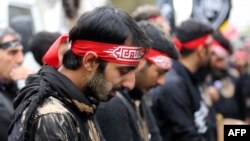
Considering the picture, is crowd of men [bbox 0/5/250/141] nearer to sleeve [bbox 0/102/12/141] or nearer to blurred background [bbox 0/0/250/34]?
sleeve [bbox 0/102/12/141]

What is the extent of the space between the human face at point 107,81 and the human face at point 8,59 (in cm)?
269

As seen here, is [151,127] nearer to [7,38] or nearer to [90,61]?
[7,38]

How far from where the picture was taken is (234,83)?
13.7 m

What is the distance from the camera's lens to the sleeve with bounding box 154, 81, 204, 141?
7055mm

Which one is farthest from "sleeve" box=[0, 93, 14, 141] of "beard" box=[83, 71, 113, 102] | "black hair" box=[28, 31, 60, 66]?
"beard" box=[83, 71, 113, 102]

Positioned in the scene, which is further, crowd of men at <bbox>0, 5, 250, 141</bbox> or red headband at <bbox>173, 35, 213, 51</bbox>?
red headband at <bbox>173, 35, 213, 51</bbox>

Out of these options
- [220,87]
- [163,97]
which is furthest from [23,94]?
[220,87]

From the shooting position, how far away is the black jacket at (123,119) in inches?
199

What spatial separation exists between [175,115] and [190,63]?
1031 millimetres

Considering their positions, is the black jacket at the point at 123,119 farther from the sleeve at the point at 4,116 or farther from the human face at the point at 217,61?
the human face at the point at 217,61

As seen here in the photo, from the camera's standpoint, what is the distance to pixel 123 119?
522cm

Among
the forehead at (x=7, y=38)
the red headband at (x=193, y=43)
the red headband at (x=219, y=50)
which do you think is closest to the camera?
the forehead at (x=7, y=38)

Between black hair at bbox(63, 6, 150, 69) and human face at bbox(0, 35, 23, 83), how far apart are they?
8.79ft

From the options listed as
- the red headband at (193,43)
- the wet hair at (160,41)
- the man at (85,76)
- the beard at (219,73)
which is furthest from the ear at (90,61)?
the beard at (219,73)
